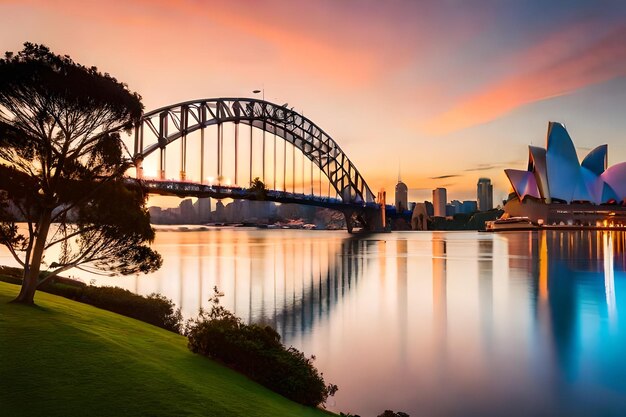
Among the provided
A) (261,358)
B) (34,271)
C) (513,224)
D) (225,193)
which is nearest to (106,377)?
(261,358)

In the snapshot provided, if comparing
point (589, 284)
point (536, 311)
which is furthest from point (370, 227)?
point (536, 311)

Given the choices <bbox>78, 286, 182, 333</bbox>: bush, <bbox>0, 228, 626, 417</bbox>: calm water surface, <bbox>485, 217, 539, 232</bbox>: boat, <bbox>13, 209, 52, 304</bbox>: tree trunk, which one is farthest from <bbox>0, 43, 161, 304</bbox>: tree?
<bbox>485, 217, 539, 232</bbox>: boat

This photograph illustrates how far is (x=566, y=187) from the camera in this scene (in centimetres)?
17350

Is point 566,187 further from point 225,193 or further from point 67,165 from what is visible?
point 67,165

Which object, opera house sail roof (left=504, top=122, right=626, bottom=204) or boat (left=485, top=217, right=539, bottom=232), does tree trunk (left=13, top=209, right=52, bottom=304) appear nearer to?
opera house sail roof (left=504, top=122, right=626, bottom=204)

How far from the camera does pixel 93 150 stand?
15289mm

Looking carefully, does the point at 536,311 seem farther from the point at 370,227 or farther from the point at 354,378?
the point at 370,227

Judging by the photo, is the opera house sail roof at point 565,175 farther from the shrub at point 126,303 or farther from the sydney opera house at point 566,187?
the shrub at point 126,303

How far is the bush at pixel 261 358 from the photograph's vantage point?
1062 cm

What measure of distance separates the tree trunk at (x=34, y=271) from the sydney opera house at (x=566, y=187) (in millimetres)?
169191

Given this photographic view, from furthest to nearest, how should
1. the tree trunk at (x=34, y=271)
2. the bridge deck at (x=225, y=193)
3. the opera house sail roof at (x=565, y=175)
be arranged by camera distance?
the opera house sail roof at (x=565, y=175) → the bridge deck at (x=225, y=193) → the tree trunk at (x=34, y=271)

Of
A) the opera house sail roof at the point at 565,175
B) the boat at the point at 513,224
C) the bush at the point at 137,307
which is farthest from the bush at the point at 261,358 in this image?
the boat at the point at 513,224

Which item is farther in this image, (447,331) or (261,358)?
(447,331)

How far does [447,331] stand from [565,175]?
171 m
